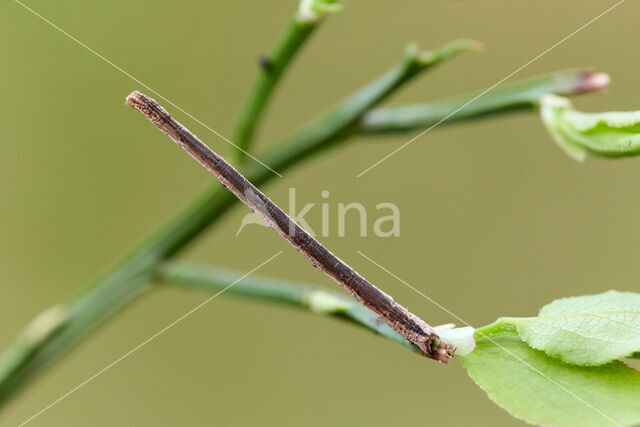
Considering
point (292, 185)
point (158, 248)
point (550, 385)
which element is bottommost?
point (550, 385)

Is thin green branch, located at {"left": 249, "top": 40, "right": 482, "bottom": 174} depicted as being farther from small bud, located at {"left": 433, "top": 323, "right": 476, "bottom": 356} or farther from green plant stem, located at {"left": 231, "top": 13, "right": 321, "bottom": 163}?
small bud, located at {"left": 433, "top": 323, "right": 476, "bottom": 356}

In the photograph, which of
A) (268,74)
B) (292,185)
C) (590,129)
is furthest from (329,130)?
(292,185)

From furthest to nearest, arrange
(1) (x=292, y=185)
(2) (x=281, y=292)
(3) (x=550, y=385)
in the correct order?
(1) (x=292, y=185) → (2) (x=281, y=292) → (3) (x=550, y=385)

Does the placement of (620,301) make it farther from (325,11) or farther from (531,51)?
(531,51)

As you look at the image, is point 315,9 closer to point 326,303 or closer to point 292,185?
point 326,303

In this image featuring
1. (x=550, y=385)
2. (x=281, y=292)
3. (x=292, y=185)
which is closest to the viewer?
(x=550, y=385)

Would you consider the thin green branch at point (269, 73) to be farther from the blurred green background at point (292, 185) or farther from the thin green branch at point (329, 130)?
the blurred green background at point (292, 185)

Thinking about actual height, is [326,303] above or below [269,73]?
below
